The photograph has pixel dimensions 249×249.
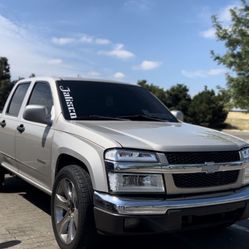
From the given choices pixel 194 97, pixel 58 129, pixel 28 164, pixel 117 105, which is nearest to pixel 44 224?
pixel 28 164

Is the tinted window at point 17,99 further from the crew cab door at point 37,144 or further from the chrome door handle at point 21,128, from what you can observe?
the chrome door handle at point 21,128

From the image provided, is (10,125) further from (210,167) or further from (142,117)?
(210,167)

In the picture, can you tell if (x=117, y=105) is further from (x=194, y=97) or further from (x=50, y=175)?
(x=194, y=97)

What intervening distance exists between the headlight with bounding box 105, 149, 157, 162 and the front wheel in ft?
1.33

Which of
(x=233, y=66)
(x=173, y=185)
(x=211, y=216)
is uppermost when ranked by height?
(x=233, y=66)

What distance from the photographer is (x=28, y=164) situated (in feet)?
20.0

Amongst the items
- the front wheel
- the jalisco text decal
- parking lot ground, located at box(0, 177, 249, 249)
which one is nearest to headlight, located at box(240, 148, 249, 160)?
parking lot ground, located at box(0, 177, 249, 249)

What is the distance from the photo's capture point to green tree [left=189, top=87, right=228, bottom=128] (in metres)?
43.1

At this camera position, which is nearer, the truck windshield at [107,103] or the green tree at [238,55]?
the truck windshield at [107,103]

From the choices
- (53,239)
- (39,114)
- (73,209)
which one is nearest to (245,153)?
(73,209)

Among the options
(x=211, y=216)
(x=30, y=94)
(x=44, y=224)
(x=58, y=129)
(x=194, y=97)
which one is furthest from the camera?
(x=194, y=97)

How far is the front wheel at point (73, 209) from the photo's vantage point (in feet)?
14.2

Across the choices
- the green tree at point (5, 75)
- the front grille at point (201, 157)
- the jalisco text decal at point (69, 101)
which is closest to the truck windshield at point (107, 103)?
the jalisco text decal at point (69, 101)

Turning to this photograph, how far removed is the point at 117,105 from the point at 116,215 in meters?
2.16
